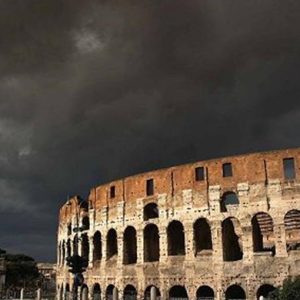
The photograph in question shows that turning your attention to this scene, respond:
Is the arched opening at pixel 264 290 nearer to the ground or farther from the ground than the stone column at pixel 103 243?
nearer to the ground

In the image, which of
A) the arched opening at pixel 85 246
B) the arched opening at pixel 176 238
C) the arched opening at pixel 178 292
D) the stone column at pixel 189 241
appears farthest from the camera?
the arched opening at pixel 85 246

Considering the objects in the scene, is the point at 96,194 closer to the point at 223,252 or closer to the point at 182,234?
the point at 182,234

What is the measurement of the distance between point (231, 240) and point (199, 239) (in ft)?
6.05

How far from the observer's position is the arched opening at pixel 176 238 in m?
28.0

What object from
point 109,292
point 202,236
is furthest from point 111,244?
point 202,236

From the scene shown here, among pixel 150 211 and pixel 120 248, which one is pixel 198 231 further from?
pixel 120 248

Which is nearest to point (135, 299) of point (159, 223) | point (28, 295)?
point (159, 223)

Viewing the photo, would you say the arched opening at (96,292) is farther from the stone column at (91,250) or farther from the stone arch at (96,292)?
the stone column at (91,250)

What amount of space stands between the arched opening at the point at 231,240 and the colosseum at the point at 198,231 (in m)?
0.06

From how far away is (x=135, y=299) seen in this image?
2822 cm

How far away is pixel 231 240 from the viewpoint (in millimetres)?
27484

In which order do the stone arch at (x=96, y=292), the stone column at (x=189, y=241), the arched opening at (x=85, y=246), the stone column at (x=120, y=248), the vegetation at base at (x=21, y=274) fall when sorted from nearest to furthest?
1. the stone column at (x=189, y=241)
2. the stone column at (x=120, y=248)
3. the stone arch at (x=96, y=292)
4. the arched opening at (x=85, y=246)
5. the vegetation at base at (x=21, y=274)

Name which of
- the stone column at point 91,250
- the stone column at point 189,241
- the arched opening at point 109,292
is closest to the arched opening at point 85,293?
the arched opening at point 109,292

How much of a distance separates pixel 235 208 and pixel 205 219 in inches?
72.2
